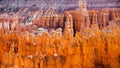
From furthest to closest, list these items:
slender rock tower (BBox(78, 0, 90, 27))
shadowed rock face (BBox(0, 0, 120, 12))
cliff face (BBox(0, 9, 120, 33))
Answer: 1. shadowed rock face (BBox(0, 0, 120, 12))
2. slender rock tower (BBox(78, 0, 90, 27))
3. cliff face (BBox(0, 9, 120, 33))

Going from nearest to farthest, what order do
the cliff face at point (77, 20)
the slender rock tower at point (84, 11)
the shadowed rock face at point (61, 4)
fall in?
the cliff face at point (77, 20)
the slender rock tower at point (84, 11)
the shadowed rock face at point (61, 4)

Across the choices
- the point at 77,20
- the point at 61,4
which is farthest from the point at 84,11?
the point at 61,4

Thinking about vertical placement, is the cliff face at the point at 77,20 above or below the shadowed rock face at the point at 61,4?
below

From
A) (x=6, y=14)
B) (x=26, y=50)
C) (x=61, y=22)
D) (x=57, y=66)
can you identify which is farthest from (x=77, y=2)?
(x=57, y=66)

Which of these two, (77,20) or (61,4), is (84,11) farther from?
(61,4)

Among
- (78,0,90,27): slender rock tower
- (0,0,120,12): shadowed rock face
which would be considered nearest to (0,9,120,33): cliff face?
(78,0,90,27): slender rock tower

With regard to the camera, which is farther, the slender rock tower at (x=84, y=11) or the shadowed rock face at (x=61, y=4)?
the shadowed rock face at (x=61, y=4)

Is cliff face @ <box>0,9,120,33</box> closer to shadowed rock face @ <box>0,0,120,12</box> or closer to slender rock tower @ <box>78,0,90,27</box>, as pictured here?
slender rock tower @ <box>78,0,90,27</box>

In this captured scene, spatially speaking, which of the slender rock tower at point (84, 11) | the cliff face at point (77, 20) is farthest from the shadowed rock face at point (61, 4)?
the cliff face at point (77, 20)

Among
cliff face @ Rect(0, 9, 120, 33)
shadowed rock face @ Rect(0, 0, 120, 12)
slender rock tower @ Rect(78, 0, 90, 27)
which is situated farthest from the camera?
shadowed rock face @ Rect(0, 0, 120, 12)

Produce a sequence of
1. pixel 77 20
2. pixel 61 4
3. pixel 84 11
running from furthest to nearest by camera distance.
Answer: pixel 61 4 < pixel 84 11 < pixel 77 20

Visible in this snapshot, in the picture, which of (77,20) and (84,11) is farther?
(84,11)

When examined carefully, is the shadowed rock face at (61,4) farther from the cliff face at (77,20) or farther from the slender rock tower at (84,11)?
the cliff face at (77,20)
